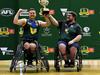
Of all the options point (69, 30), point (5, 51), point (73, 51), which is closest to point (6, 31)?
point (5, 51)

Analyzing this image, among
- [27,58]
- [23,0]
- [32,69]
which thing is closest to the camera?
[27,58]

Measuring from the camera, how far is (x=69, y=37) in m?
8.05

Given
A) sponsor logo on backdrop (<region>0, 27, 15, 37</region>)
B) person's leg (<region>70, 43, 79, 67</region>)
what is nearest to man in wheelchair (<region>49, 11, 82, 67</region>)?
person's leg (<region>70, 43, 79, 67</region>)

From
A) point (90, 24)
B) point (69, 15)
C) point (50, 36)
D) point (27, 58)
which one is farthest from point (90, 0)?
point (27, 58)

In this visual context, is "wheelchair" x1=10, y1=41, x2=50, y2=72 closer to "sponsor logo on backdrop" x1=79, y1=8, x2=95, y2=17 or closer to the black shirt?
the black shirt

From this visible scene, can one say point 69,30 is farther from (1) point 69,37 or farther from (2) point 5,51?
(2) point 5,51

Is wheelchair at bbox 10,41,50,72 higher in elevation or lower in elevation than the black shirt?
lower

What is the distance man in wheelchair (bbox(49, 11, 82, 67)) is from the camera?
7789 millimetres

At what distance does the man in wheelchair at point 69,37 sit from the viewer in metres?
7.79

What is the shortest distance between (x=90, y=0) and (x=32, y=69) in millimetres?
3760

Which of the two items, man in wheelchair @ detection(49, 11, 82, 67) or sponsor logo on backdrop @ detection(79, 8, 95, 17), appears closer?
man in wheelchair @ detection(49, 11, 82, 67)

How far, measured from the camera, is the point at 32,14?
7.84 m

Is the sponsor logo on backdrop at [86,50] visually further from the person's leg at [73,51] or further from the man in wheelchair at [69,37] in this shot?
the person's leg at [73,51]

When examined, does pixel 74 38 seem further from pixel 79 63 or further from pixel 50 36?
pixel 50 36
